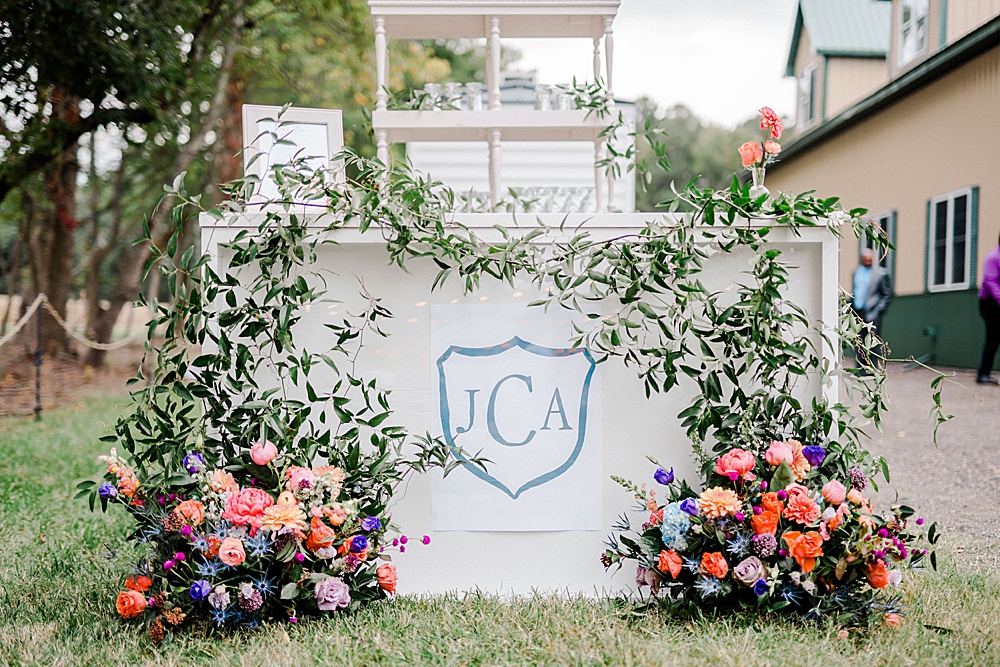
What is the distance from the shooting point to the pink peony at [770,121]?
2.88 metres

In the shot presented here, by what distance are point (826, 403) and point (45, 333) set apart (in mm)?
11430

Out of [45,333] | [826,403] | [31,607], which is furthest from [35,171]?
[826,403]

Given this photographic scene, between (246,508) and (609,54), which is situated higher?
(609,54)

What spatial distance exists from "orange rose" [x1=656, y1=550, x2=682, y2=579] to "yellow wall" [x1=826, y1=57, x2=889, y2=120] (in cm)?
1462

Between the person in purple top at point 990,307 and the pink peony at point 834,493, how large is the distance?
6.32 m

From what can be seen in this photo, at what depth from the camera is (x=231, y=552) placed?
7.61ft

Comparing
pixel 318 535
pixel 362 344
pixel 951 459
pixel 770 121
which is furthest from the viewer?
pixel 951 459

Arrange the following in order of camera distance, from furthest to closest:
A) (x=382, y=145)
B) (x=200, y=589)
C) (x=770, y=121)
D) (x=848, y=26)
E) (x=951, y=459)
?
(x=848, y=26) → (x=951, y=459) → (x=382, y=145) → (x=770, y=121) → (x=200, y=589)

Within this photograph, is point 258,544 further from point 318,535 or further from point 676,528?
point 676,528

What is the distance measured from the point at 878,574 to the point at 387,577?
147cm

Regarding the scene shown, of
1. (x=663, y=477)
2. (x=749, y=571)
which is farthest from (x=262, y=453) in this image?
(x=749, y=571)

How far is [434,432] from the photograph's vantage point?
275 centimetres

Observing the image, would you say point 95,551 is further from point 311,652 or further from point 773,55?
point 773,55

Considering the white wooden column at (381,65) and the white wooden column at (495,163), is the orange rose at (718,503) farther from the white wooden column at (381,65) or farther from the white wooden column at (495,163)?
the white wooden column at (381,65)
